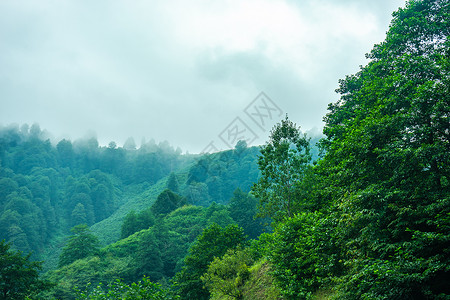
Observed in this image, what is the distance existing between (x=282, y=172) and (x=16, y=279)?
1914 cm

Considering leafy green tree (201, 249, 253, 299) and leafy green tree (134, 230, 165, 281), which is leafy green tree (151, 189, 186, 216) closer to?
leafy green tree (134, 230, 165, 281)

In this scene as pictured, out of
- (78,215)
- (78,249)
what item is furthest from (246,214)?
(78,215)

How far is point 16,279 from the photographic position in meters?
17.6

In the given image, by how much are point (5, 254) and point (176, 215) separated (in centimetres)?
3950

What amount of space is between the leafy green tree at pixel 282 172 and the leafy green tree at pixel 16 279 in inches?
652

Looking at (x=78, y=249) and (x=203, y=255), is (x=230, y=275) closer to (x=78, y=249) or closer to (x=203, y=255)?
(x=203, y=255)

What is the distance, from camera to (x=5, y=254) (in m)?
18.4

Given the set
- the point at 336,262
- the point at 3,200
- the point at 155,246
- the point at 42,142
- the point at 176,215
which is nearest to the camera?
the point at 336,262

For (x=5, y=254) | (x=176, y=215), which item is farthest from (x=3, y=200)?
(x=5, y=254)

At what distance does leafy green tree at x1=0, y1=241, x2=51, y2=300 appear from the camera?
1720 centimetres

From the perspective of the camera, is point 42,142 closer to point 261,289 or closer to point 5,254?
point 5,254

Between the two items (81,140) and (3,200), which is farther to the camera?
(81,140)

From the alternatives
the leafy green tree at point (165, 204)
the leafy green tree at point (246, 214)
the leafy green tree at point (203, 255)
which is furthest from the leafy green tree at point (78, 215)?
the leafy green tree at point (203, 255)

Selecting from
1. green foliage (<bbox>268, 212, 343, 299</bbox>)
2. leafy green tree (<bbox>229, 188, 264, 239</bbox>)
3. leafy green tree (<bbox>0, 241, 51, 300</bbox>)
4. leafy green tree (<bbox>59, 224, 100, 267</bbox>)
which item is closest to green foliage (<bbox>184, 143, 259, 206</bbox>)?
leafy green tree (<bbox>229, 188, 264, 239</bbox>)
